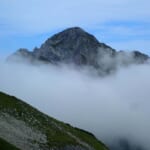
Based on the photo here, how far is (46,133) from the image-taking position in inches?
3639

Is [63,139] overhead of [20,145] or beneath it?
overhead

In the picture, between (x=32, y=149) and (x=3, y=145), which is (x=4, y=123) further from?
(x=3, y=145)

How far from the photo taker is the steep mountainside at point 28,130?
263 ft

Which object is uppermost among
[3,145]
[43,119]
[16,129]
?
[43,119]

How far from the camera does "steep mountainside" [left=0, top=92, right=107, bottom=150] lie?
→ 80.2 metres

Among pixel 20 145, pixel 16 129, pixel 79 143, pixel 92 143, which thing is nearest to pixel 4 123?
pixel 16 129

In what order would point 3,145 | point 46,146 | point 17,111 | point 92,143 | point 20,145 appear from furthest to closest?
point 92,143, point 17,111, point 46,146, point 20,145, point 3,145

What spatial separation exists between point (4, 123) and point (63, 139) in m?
15.3

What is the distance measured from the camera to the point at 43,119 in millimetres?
102438

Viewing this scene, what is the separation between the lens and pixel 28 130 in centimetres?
8838

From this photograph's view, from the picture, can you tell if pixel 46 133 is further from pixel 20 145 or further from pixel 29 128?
pixel 20 145

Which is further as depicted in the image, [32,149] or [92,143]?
[92,143]

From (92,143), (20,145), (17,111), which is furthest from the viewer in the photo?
(92,143)

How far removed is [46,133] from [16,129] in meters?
9.20
